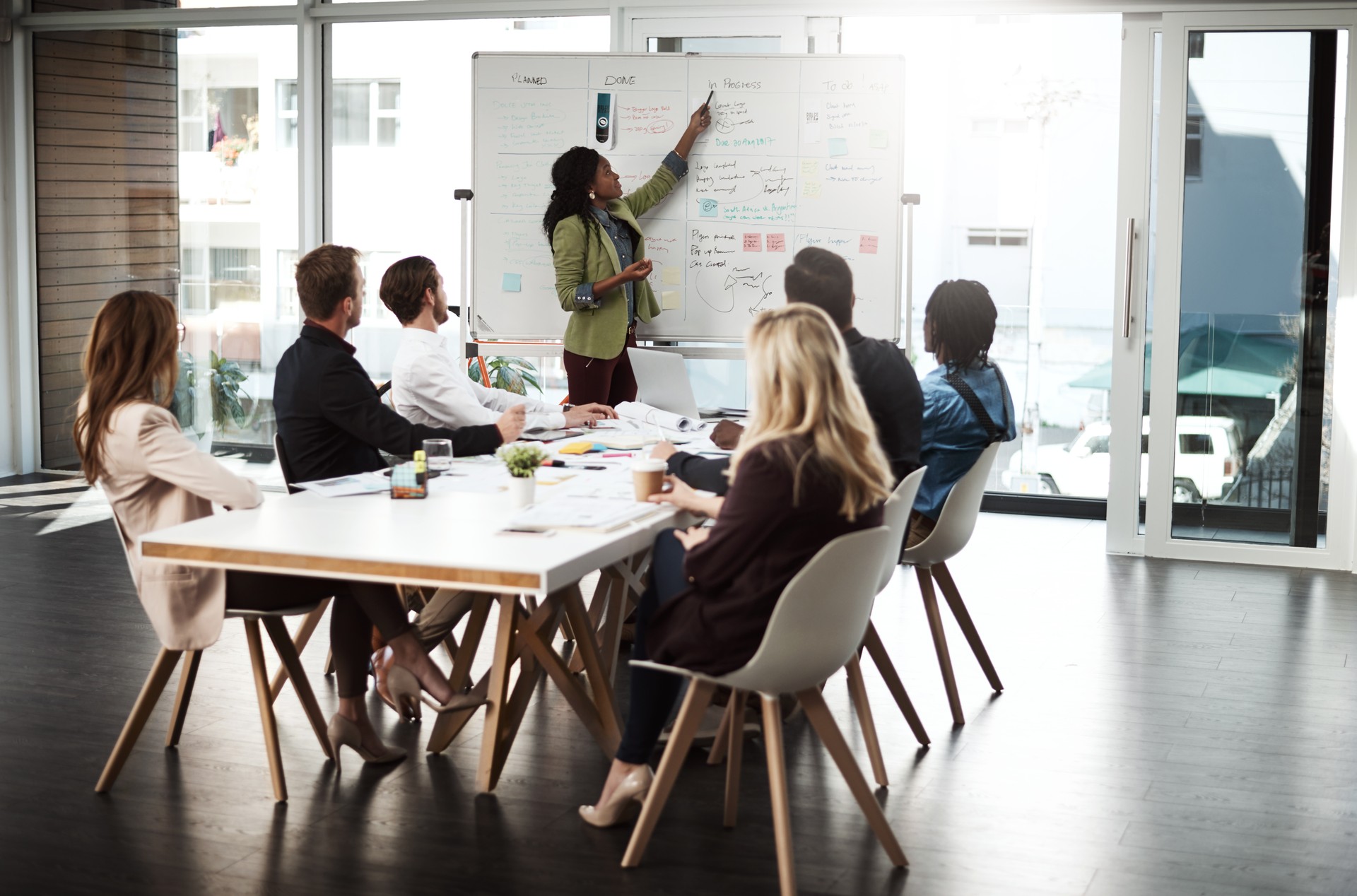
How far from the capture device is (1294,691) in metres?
3.98

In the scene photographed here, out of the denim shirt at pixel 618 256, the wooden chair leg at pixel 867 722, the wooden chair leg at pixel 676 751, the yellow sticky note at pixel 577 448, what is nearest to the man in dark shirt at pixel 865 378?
the yellow sticky note at pixel 577 448

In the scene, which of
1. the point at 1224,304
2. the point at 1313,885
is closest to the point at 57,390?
the point at 1224,304

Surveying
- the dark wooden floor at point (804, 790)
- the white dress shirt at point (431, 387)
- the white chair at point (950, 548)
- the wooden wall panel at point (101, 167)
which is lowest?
the dark wooden floor at point (804, 790)

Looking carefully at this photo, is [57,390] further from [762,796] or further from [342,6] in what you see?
[762,796]

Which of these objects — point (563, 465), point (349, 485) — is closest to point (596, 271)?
point (563, 465)

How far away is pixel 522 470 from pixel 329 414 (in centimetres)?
73

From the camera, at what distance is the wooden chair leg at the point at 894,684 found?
11.3ft

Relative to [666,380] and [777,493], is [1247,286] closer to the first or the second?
[666,380]

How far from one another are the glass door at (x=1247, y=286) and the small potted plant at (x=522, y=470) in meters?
3.85

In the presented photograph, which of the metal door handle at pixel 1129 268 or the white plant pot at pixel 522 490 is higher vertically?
the metal door handle at pixel 1129 268

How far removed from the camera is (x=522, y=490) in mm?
2947

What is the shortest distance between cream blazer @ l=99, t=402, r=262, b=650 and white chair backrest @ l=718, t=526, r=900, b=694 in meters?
1.16

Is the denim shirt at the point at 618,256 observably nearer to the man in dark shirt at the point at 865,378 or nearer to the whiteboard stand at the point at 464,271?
the whiteboard stand at the point at 464,271

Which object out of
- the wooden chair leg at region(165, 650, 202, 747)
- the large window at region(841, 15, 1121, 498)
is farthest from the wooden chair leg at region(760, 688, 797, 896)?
the large window at region(841, 15, 1121, 498)
